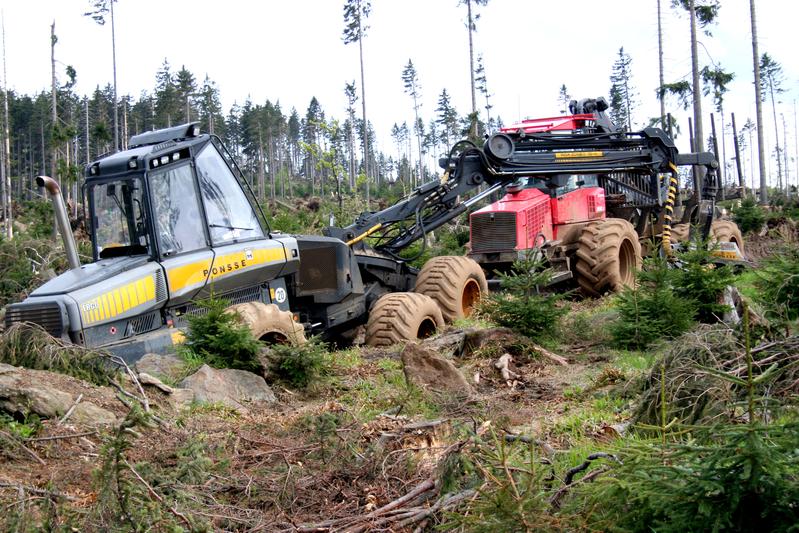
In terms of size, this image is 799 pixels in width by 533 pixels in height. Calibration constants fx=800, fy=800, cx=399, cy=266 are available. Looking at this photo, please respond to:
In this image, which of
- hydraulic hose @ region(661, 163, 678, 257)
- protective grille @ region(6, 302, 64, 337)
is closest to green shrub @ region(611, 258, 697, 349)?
hydraulic hose @ region(661, 163, 678, 257)

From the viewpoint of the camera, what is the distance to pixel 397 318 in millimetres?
10758

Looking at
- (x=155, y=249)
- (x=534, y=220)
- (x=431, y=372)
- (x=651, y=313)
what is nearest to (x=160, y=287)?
(x=155, y=249)

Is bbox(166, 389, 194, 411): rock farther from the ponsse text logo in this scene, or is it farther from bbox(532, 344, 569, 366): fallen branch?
bbox(532, 344, 569, 366): fallen branch

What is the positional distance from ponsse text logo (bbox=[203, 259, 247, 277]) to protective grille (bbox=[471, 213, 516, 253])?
18.7 feet

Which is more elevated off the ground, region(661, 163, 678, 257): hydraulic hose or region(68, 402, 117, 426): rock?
region(661, 163, 678, 257): hydraulic hose

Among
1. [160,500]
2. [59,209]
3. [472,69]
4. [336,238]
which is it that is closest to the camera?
[160,500]

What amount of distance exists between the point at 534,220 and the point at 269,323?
6616 mm

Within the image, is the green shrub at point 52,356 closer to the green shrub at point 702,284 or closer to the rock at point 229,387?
the rock at point 229,387

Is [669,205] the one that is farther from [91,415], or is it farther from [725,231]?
[91,415]

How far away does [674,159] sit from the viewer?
1566 centimetres

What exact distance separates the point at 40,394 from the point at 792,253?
811 cm

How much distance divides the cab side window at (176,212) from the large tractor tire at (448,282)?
164 inches

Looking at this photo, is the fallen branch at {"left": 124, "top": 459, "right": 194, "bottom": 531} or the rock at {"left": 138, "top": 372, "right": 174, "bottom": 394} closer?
the fallen branch at {"left": 124, "top": 459, "right": 194, "bottom": 531}

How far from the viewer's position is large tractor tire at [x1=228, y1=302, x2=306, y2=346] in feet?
28.5
